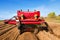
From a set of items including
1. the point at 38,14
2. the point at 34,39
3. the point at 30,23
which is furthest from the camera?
the point at 38,14

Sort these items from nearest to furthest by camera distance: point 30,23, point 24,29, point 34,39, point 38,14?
point 34,39, point 30,23, point 24,29, point 38,14

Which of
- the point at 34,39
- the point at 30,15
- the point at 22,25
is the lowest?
the point at 34,39

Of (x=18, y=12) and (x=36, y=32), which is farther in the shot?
(x=18, y=12)

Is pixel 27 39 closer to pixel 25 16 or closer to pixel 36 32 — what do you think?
pixel 36 32

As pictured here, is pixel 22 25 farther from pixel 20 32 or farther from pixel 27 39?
pixel 27 39

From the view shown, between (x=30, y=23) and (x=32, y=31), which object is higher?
(x=30, y=23)

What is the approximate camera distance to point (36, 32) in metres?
13.0

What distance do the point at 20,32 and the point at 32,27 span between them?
1.34 meters

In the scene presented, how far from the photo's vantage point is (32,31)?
45.9ft

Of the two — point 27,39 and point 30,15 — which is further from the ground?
point 30,15

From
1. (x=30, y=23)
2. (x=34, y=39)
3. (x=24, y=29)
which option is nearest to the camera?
(x=34, y=39)

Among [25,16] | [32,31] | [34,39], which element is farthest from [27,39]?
[25,16]

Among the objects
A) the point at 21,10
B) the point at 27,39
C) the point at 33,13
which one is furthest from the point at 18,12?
the point at 27,39

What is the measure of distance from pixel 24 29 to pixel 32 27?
0.84 m
